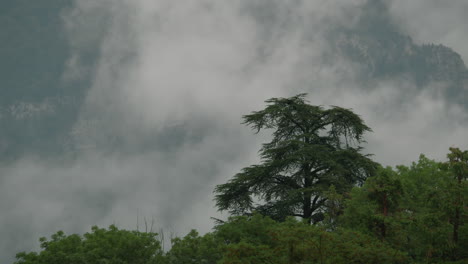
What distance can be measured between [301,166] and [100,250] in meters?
13.8

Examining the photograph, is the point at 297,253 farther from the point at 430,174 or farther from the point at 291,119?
the point at 291,119

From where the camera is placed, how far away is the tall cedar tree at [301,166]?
21.7 metres

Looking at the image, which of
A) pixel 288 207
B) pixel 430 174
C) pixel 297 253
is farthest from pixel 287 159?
pixel 297 253

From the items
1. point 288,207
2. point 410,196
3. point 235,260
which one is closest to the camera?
point 235,260

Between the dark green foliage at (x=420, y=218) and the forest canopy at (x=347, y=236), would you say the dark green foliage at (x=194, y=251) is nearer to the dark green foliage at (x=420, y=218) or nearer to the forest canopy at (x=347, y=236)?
the forest canopy at (x=347, y=236)

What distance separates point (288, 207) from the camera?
2194 cm

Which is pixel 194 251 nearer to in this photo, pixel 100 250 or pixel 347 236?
pixel 100 250

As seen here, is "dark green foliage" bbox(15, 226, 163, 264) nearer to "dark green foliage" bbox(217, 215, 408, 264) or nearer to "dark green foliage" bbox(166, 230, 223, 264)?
"dark green foliage" bbox(166, 230, 223, 264)

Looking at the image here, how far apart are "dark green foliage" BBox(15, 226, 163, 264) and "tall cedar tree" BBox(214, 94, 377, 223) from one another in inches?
402

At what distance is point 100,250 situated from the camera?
37.4 feet

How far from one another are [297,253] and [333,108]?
14.9 meters

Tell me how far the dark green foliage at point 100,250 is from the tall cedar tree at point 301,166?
10.2 meters

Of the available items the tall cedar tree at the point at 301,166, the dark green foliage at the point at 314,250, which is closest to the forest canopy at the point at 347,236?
the dark green foliage at the point at 314,250

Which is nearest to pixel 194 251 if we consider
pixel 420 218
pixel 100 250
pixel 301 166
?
pixel 100 250
